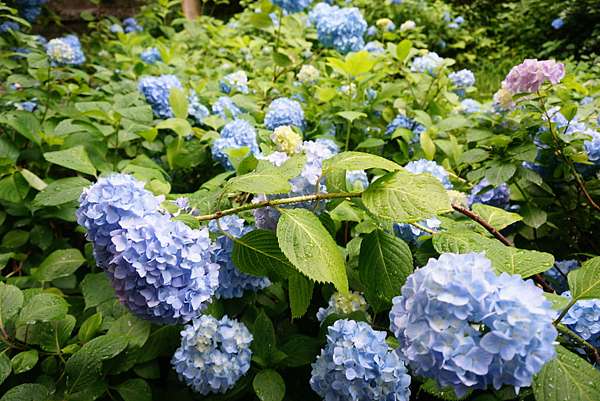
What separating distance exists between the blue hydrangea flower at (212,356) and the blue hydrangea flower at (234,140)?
0.55m

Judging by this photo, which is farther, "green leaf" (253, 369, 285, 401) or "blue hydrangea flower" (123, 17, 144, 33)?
"blue hydrangea flower" (123, 17, 144, 33)

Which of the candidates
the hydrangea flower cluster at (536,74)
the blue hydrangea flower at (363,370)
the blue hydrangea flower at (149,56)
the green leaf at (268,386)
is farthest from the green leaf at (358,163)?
the blue hydrangea flower at (149,56)

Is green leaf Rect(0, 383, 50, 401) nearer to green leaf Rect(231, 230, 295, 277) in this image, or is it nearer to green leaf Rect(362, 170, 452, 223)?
green leaf Rect(231, 230, 295, 277)

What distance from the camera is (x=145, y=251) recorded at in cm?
70

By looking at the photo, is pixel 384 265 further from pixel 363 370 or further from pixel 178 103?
pixel 178 103

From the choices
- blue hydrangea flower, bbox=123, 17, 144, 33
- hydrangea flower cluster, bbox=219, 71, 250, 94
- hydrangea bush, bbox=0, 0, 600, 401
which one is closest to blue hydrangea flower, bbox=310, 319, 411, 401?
hydrangea bush, bbox=0, 0, 600, 401

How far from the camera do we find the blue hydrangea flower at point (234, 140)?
52.1 inches

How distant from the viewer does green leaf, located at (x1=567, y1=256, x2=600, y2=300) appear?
25.1 inches

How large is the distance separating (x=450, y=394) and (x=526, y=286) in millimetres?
256

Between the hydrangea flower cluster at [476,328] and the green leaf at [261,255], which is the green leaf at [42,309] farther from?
the hydrangea flower cluster at [476,328]

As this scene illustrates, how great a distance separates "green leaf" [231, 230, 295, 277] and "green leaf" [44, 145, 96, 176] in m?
0.43

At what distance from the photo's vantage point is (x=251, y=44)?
247 cm

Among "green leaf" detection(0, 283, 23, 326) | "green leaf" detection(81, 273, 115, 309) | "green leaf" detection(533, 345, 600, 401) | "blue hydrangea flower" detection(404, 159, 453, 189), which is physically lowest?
"green leaf" detection(81, 273, 115, 309)

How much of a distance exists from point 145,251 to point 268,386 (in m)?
0.34
